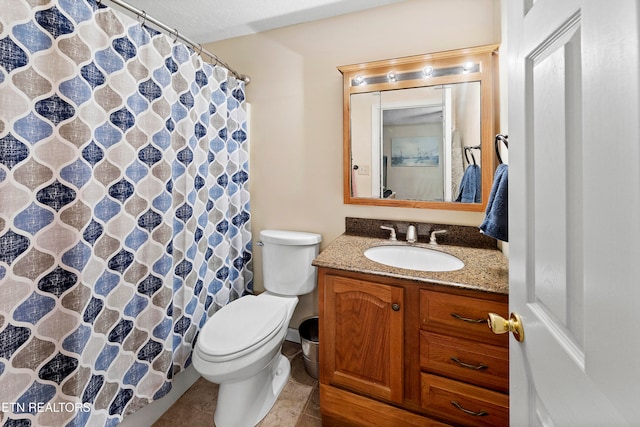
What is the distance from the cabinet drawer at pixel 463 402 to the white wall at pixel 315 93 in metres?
0.87

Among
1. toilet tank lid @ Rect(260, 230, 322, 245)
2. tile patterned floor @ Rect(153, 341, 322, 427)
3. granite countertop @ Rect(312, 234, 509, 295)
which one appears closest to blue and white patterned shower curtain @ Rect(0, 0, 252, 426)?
tile patterned floor @ Rect(153, 341, 322, 427)

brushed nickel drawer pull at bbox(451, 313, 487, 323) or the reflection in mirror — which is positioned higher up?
the reflection in mirror

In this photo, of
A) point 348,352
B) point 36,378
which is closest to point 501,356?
point 348,352

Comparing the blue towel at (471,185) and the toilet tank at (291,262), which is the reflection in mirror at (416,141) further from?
the toilet tank at (291,262)

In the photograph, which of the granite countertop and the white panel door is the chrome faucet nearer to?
the granite countertop

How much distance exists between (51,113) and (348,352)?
4.97ft

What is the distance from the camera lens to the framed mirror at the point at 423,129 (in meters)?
1.58

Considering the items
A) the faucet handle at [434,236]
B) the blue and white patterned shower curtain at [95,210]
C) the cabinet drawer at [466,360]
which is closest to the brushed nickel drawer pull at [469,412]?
the cabinet drawer at [466,360]

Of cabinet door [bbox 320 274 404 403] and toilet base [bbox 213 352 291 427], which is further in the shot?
toilet base [bbox 213 352 291 427]

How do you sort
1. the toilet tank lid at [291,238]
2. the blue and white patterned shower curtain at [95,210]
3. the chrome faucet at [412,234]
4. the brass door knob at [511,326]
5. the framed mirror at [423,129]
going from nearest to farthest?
the brass door knob at [511,326], the blue and white patterned shower curtain at [95,210], the framed mirror at [423,129], the chrome faucet at [412,234], the toilet tank lid at [291,238]

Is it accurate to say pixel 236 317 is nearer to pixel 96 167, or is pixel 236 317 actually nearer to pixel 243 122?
pixel 96 167

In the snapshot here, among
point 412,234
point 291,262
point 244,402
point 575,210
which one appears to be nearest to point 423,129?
point 412,234

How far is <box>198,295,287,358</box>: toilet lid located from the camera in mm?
1319

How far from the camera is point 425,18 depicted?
1.67 metres
